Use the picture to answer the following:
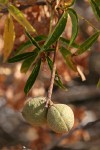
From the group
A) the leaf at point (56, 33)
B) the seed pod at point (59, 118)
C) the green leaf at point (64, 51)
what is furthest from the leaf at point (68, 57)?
the seed pod at point (59, 118)

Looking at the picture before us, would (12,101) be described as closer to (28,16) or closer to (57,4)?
(28,16)

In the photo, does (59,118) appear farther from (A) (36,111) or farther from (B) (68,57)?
(B) (68,57)

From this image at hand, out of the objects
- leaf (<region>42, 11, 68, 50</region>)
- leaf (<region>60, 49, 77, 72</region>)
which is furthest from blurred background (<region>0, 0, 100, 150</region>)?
leaf (<region>42, 11, 68, 50</region>)

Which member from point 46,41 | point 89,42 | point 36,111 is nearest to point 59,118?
point 36,111

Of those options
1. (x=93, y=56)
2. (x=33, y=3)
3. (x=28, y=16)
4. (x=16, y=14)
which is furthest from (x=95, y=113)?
(x=16, y=14)

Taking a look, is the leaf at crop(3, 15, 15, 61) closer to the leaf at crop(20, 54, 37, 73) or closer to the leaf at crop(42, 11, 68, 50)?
the leaf at crop(20, 54, 37, 73)

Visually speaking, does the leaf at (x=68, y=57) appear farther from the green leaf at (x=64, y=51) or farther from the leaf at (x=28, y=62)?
the leaf at (x=28, y=62)
